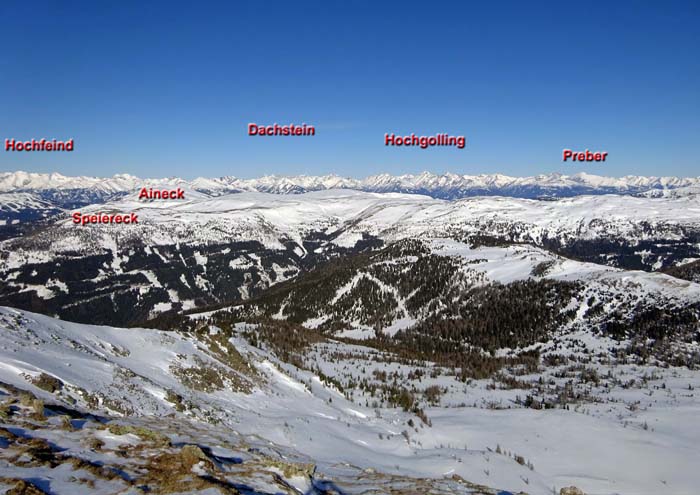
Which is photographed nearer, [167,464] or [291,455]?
[167,464]

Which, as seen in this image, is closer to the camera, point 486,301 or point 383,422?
point 383,422

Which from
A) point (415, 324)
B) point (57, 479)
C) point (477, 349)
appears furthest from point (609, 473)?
point (415, 324)

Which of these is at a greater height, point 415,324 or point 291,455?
point 291,455

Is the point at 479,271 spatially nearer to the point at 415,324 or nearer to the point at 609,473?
the point at 415,324

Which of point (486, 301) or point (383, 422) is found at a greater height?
point (383, 422)

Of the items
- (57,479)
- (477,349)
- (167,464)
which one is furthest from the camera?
(477,349)

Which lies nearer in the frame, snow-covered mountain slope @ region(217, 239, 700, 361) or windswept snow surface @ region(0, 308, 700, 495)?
windswept snow surface @ region(0, 308, 700, 495)

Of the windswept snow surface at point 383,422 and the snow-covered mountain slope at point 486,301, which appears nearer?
the windswept snow surface at point 383,422

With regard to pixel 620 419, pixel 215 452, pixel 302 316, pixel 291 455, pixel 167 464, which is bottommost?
pixel 302 316
